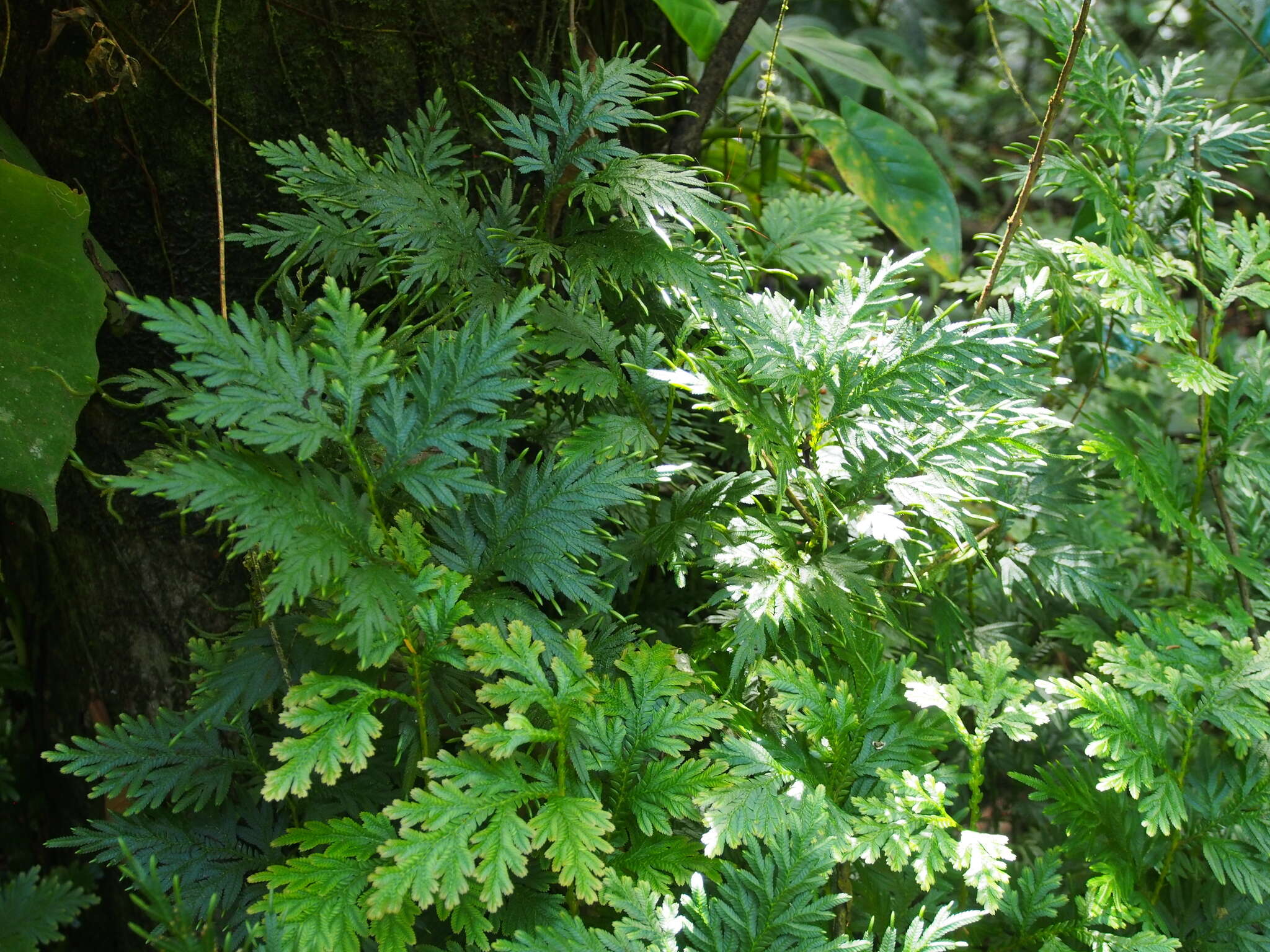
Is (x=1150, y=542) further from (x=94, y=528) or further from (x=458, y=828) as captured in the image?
(x=94, y=528)

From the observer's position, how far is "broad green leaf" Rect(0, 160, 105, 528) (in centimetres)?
103

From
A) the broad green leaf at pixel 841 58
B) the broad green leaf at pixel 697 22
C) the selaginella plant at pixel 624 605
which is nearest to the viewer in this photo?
the selaginella plant at pixel 624 605

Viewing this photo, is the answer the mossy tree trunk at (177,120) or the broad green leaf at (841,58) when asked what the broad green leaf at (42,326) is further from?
the broad green leaf at (841,58)

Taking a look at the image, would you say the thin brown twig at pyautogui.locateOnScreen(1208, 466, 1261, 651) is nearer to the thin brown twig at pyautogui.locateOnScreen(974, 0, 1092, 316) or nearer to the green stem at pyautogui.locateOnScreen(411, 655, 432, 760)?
the thin brown twig at pyautogui.locateOnScreen(974, 0, 1092, 316)

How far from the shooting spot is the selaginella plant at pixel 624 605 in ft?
2.79

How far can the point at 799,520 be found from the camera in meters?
1.16

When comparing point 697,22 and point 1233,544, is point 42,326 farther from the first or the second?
point 1233,544

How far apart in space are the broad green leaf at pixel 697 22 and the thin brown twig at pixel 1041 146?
1.65 ft

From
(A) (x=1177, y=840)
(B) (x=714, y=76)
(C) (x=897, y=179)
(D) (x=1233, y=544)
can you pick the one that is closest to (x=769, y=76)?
(B) (x=714, y=76)

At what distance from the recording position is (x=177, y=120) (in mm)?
1209

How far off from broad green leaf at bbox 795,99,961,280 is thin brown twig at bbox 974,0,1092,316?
0.33 meters

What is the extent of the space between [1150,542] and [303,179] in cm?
180

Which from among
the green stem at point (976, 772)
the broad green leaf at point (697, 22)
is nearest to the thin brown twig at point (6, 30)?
the broad green leaf at point (697, 22)

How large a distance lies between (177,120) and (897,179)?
1148mm
